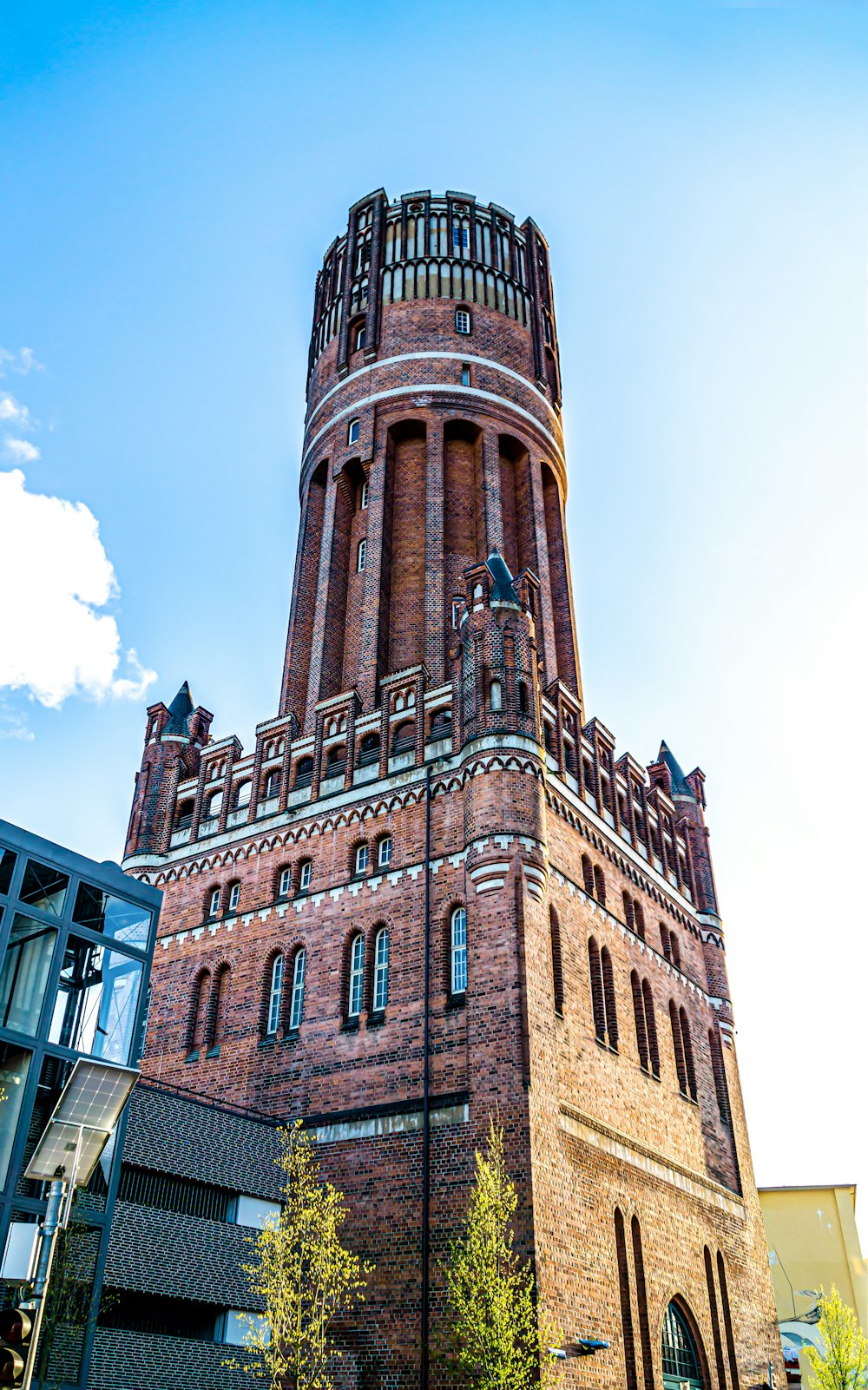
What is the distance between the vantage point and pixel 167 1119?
2502 cm

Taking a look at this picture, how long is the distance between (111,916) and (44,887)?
5.44 feet

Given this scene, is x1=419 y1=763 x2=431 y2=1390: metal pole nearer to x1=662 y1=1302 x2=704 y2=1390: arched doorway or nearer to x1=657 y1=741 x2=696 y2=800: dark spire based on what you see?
x1=662 y1=1302 x2=704 y2=1390: arched doorway

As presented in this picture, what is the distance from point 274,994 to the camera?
104ft

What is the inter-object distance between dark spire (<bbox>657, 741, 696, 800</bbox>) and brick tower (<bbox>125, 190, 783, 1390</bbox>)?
0.38 feet

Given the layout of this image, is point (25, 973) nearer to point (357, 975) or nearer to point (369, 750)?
point (357, 975)

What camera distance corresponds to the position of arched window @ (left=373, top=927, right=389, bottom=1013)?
2899 cm

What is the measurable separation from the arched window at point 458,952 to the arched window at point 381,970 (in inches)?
77.4

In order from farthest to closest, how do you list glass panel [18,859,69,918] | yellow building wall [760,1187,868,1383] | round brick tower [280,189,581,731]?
1. yellow building wall [760,1187,868,1383]
2. round brick tower [280,189,581,731]
3. glass panel [18,859,69,918]

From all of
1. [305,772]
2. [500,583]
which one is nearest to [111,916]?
[305,772]

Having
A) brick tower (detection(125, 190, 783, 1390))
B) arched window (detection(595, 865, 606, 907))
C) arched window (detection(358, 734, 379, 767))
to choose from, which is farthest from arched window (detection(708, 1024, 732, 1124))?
arched window (detection(358, 734, 379, 767))

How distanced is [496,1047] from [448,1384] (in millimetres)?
6458

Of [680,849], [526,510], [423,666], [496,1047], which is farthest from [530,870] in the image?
[526,510]

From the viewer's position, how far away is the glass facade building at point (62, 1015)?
20.3m

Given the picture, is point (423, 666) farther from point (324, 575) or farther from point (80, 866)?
point (80, 866)
